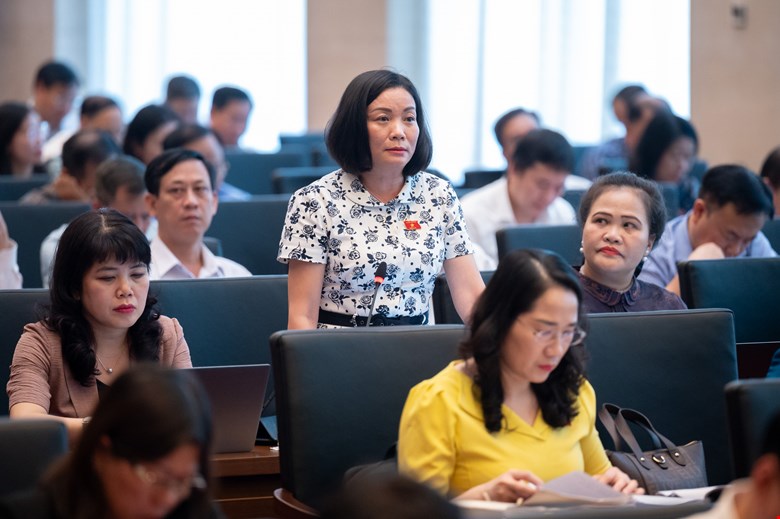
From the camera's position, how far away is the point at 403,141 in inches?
124

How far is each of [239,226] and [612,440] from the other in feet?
8.02

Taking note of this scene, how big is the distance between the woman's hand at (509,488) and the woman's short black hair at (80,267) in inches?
41.1

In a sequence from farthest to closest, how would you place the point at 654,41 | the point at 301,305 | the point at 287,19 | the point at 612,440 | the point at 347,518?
the point at 287,19
the point at 654,41
the point at 301,305
the point at 612,440
the point at 347,518

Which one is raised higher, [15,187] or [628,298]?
[15,187]

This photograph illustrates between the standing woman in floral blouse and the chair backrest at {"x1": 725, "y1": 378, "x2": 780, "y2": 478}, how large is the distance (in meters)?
0.96

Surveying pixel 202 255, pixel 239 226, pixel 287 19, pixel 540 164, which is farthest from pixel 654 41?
pixel 202 255

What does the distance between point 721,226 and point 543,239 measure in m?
0.61

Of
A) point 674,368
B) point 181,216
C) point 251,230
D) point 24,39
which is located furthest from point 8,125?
point 674,368

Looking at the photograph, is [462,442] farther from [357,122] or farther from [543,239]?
[543,239]

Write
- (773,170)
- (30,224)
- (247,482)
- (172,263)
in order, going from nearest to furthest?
(247,482)
(172,263)
(30,224)
(773,170)

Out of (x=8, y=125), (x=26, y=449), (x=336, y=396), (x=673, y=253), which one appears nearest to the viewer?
(x=26, y=449)

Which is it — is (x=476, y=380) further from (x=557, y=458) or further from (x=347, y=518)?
(x=347, y=518)

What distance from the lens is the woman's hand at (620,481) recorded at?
2414 millimetres

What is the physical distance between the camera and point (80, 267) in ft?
9.39
